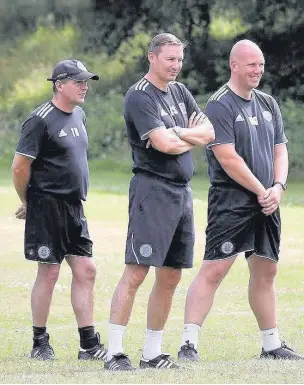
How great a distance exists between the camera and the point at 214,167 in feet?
29.3

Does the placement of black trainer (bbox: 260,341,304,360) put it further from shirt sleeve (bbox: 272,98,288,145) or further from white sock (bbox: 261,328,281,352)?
shirt sleeve (bbox: 272,98,288,145)

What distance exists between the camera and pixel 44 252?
30.1 ft

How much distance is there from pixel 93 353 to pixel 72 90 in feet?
6.23

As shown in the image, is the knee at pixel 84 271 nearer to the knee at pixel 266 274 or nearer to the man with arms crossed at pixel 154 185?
the man with arms crossed at pixel 154 185

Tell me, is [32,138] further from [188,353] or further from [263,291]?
[263,291]

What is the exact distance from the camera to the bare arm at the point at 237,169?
8609 mm

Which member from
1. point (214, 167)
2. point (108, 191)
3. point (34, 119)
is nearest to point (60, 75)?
point (34, 119)

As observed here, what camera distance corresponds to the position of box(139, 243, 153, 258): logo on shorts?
819 centimetres

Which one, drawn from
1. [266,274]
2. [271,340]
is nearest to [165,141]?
[266,274]

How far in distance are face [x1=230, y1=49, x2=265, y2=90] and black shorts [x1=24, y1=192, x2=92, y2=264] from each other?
1498 millimetres

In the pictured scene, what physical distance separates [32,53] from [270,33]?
23.1 feet

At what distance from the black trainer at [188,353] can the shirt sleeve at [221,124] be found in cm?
138

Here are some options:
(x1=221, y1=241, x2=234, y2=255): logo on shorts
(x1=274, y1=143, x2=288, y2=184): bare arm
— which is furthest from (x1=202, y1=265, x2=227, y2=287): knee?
(x1=274, y1=143, x2=288, y2=184): bare arm

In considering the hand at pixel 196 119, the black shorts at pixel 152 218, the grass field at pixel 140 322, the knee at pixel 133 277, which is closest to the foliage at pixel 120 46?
the grass field at pixel 140 322
